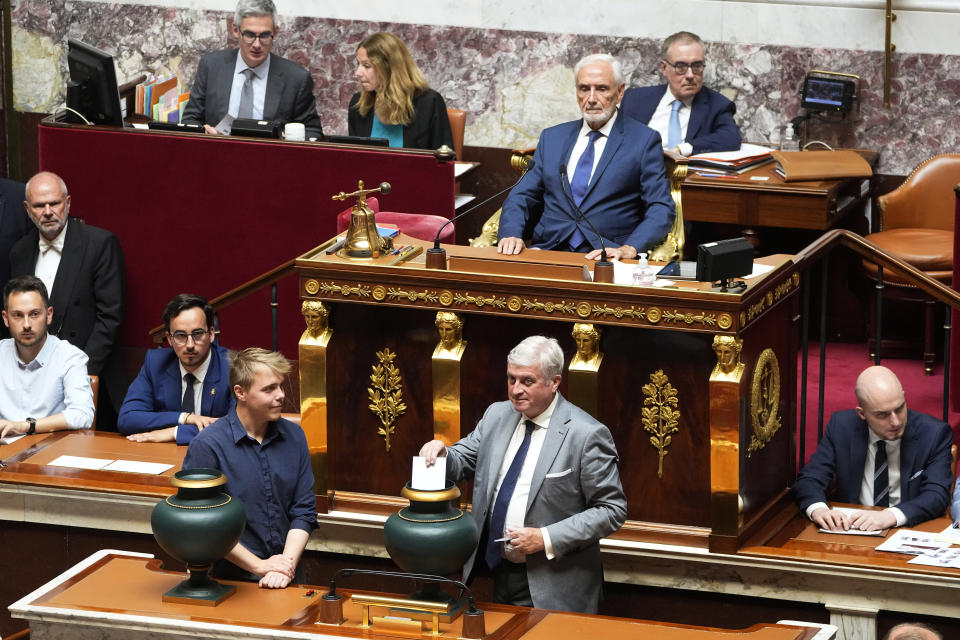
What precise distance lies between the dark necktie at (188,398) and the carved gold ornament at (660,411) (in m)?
1.79

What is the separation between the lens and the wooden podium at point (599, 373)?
529 centimetres

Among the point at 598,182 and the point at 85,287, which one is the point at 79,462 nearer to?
the point at 85,287

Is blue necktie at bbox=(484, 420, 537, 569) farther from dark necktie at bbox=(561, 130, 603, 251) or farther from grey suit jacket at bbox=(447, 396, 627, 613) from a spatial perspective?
dark necktie at bbox=(561, 130, 603, 251)

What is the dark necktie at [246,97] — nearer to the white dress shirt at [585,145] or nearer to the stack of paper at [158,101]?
the stack of paper at [158,101]

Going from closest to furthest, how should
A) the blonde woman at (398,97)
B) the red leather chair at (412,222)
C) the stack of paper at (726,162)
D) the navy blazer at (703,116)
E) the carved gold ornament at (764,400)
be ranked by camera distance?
the carved gold ornament at (764,400) → the red leather chair at (412,222) → the blonde woman at (398,97) → the stack of paper at (726,162) → the navy blazer at (703,116)

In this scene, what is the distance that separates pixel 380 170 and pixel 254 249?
0.65 metres

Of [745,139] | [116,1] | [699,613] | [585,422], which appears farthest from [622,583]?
[116,1]

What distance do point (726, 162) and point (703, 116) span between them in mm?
289

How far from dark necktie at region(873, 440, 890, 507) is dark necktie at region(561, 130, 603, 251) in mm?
1306

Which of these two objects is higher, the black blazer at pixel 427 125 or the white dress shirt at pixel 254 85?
the white dress shirt at pixel 254 85

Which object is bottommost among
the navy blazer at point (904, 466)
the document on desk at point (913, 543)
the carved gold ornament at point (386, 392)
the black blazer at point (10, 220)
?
the document on desk at point (913, 543)

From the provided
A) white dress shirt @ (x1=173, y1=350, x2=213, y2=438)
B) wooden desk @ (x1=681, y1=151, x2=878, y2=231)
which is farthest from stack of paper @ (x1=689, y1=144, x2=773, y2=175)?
white dress shirt @ (x1=173, y1=350, x2=213, y2=438)

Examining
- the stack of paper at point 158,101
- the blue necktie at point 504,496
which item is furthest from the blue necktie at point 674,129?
the blue necktie at point 504,496

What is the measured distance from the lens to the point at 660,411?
5375mm
